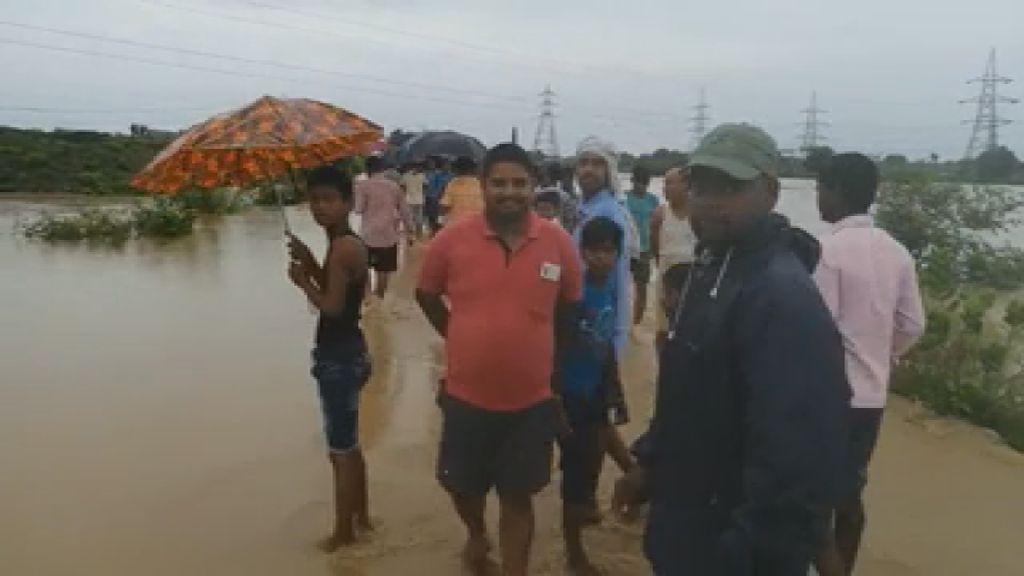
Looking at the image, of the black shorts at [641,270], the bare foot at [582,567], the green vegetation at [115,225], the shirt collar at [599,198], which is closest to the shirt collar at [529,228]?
the shirt collar at [599,198]

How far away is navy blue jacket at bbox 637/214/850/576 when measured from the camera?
1.83 m

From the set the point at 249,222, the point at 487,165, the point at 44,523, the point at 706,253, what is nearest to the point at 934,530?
the point at 487,165

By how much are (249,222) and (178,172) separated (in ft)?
58.5

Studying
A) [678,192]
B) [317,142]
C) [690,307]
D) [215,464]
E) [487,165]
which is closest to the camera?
[690,307]

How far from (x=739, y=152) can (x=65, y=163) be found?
3470cm

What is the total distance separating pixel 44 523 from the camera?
4.59 metres

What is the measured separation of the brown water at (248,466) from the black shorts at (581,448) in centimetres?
39

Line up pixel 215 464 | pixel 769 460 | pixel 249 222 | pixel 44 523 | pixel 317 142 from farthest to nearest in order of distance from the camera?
pixel 249 222, pixel 215 464, pixel 44 523, pixel 317 142, pixel 769 460

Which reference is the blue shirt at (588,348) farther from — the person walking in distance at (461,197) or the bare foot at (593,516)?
the person walking in distance at (461,197)

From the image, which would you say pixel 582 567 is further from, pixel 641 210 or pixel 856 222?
pixel 641 210

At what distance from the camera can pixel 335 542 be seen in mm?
4285

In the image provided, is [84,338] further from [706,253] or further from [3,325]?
[706,253]

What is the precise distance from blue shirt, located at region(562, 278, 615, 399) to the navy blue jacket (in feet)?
5.32

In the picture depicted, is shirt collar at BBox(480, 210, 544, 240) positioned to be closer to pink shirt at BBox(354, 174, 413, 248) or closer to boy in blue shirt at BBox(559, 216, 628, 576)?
boy in blue shirt at BBox(559, 216, 628, 576)
